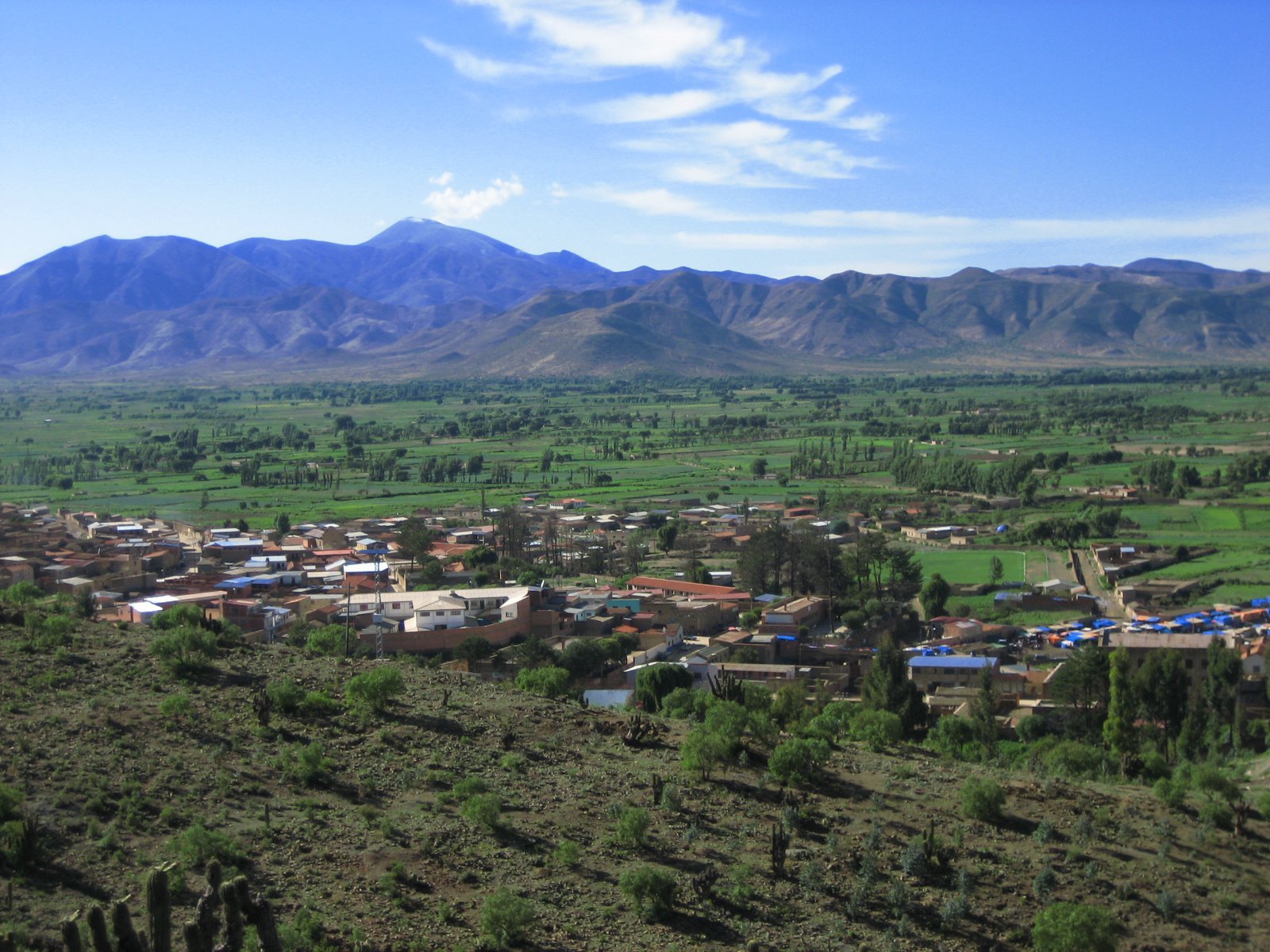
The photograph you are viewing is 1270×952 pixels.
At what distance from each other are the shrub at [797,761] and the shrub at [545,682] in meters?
6.00

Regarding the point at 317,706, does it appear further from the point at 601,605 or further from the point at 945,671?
the point at 601,605

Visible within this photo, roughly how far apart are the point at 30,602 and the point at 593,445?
68.3 metres

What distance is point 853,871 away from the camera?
528 inches

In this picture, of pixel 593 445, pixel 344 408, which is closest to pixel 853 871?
pixel 593 445

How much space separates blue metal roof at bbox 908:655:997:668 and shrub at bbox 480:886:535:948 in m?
19.2

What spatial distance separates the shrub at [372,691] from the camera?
17453mm

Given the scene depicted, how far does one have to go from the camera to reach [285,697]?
1708 centimetres

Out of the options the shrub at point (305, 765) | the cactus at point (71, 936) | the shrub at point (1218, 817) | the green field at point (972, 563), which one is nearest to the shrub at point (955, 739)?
the shrub at point (1218, 817)

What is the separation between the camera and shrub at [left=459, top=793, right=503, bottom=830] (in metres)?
13.9

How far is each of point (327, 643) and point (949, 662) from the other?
1490 centimetres

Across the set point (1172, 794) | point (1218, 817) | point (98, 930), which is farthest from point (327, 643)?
point (1218, 817)

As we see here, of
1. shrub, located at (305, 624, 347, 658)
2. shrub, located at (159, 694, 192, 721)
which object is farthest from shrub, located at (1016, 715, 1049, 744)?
shrub, located at (159, 694, 192, 721)

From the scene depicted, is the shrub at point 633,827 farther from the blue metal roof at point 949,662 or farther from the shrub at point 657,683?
the blue metal roof at point 949,662

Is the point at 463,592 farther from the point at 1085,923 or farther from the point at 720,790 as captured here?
the point at 1085,923
